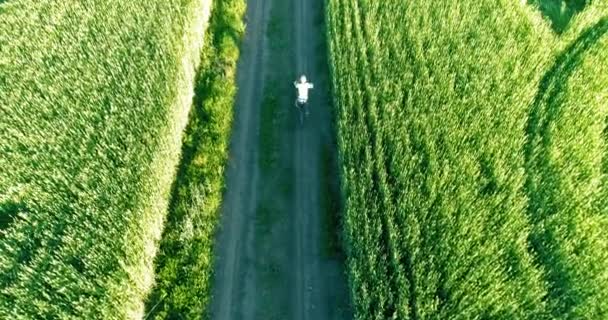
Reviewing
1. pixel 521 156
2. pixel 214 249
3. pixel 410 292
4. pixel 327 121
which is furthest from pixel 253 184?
pixel 521 156

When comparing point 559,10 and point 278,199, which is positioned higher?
point 559,10

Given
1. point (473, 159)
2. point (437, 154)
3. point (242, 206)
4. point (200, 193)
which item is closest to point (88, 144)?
point (200, 193)

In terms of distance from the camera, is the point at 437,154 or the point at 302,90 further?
the point at 302,90

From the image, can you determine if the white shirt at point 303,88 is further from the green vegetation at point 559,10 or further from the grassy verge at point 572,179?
the green vegetation at point 559,10

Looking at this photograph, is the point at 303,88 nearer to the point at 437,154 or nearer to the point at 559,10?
the point at 437,154

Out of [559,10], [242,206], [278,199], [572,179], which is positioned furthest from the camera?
[559,10]

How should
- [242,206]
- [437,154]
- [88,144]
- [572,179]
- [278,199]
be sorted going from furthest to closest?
[278,199]
[242,206]
[88,144]
[437,154]
[572,179]
